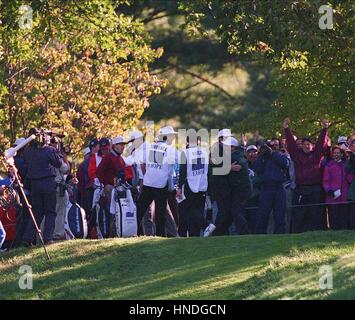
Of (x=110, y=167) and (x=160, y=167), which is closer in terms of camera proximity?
(x=160, y=167)

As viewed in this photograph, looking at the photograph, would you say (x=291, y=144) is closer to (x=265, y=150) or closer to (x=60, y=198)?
(x=265, y=150)

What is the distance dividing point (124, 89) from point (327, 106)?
6.79 m

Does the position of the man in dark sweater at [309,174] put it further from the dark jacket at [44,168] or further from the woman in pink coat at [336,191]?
the dark jacket at [44,168]

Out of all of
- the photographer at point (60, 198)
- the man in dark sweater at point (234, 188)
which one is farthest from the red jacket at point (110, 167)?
the man in dark sweater at point (234, 188)

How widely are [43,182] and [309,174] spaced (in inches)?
176

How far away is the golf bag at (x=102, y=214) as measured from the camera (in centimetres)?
2148

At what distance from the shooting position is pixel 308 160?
21047mm

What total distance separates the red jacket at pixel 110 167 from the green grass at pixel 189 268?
1.49 metres

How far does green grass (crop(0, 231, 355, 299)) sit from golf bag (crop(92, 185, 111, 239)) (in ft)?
4.33

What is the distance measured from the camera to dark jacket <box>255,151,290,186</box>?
20734mm

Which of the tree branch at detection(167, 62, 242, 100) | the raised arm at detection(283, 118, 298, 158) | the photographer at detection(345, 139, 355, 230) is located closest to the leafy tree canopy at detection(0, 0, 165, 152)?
the raised arm at detection(283, 118, 298, 158)

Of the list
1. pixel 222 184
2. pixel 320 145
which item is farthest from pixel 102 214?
pixel 320 145

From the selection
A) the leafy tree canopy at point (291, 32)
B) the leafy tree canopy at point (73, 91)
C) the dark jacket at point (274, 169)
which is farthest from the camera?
the leafy tree canopy at point (73, 91)

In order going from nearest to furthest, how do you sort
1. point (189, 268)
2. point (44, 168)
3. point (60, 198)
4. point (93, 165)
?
1. point (189, 268)
2. point (44, 168)
3. point (60, 198)
4. point (93, 165)
